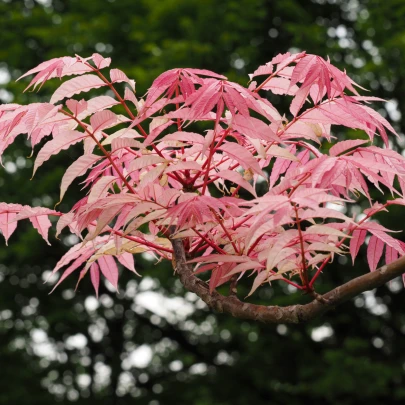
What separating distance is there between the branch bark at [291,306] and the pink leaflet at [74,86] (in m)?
0.34

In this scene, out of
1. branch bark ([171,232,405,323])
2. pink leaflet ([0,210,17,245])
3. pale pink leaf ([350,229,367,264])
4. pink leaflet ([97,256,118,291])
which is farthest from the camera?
pink leaflet ([97,256,118,291])

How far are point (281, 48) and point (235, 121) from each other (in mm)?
6100

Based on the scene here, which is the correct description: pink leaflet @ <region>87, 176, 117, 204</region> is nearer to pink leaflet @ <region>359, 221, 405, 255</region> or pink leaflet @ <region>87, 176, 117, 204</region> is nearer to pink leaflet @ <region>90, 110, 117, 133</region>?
pink leaflet @ <region>90, 110, 117, 133</region>

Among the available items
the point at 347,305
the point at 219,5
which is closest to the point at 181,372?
the point at 347,305

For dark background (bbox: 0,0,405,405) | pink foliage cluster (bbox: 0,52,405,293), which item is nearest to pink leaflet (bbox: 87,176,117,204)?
pink foliage cluster (bbox: 0,52,405,293)

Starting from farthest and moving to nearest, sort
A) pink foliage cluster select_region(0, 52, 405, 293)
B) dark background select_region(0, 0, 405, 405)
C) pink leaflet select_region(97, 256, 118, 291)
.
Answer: dark background select_region(0, 0, 405, 405), pink leaflet select_region(97, 256, 118, 291), pink foliage cluster select_region(0, 52, 405, 293)

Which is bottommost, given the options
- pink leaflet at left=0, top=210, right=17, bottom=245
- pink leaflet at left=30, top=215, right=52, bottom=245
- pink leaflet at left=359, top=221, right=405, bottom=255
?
pink leaflet at left=30, top=215, right=52, bottom=245

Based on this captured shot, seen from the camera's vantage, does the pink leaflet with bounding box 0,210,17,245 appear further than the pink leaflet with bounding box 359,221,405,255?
Yes

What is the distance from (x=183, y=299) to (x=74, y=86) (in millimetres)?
6444

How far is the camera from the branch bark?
1.04 m

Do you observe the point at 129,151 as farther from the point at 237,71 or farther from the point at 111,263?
the point at 237,71

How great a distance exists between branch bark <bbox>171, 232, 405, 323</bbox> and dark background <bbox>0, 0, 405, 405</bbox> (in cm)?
414

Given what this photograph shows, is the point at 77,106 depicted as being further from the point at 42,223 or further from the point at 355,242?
the point at 355,242

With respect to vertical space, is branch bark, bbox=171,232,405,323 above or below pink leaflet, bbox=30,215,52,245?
above
